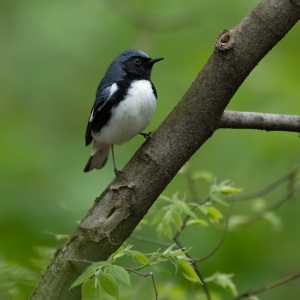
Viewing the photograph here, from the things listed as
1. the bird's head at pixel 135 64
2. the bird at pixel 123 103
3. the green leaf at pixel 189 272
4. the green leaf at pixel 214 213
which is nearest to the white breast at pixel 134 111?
the bird at pixel 123 103

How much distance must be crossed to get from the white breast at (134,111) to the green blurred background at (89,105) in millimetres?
1393

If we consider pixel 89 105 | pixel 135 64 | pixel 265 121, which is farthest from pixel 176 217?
pixel 89 105

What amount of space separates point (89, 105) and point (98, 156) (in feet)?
8.97

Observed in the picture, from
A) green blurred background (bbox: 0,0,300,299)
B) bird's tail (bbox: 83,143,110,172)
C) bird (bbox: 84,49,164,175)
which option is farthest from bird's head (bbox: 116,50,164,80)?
green blurred background (bbox: 0,0,300,299)

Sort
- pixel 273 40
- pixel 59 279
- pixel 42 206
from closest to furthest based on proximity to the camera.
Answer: pixel 273 40 < pixel 59 279 < pixel 42 206

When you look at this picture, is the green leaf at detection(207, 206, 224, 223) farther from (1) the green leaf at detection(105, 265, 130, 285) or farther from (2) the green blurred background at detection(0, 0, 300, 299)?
(2) the green blurred background at detection(0, 0, 300, 299)

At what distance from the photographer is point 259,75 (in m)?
6.28

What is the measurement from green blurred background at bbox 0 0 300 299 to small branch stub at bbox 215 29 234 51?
2730 millimetres

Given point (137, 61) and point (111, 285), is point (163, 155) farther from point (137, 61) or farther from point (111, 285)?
point (137, 61)

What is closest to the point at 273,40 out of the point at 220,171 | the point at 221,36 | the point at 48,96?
the point at 221,36

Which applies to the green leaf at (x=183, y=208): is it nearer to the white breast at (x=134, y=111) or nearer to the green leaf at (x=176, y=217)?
the green leaf at (x=176, y=217)

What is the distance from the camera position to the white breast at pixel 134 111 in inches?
155

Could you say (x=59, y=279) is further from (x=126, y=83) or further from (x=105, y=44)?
(x=105, y=44)

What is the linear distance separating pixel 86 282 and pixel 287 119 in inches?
42.5
